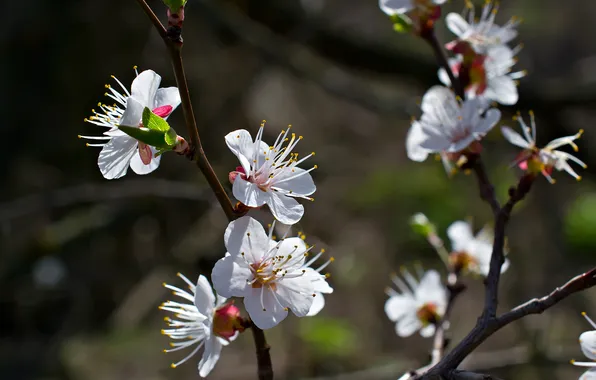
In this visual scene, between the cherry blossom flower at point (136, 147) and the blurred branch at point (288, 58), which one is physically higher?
the blurred branch at point (288, 58)

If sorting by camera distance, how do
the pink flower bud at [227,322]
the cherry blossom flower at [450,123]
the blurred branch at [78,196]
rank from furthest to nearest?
the blurred branch at [78,196], the cherry blossom flower at [450,123], the pink flower bud at [227,322]

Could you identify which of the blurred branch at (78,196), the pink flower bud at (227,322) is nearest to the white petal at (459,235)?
the pink flower bud at (227,322)

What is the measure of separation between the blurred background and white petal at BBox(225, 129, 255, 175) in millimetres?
928

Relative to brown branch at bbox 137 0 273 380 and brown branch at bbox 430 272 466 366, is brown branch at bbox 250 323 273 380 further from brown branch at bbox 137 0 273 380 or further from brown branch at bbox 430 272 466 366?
brown branch at bbox 430 272 466 366

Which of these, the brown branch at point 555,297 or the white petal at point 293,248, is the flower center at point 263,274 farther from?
the brown branch at point 555,297

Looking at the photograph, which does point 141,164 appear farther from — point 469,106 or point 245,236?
point 469,106

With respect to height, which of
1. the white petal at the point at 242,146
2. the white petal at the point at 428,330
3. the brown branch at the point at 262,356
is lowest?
the white petal at the point at 428,330

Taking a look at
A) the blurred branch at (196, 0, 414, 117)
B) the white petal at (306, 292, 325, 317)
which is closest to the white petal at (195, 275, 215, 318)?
the white petal at (306, 292, 325, 317)

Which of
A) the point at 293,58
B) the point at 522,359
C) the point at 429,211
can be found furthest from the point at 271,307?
the point at 429,211

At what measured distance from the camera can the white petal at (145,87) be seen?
0.55 metres

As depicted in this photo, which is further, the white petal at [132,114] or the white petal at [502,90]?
the white petal at [502,90]

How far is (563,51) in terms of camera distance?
184 inches

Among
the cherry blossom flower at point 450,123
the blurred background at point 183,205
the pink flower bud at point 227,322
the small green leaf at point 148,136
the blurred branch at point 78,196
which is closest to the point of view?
the small green leaf at point 148,136

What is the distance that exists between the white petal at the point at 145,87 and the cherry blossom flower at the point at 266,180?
3.6 inches
